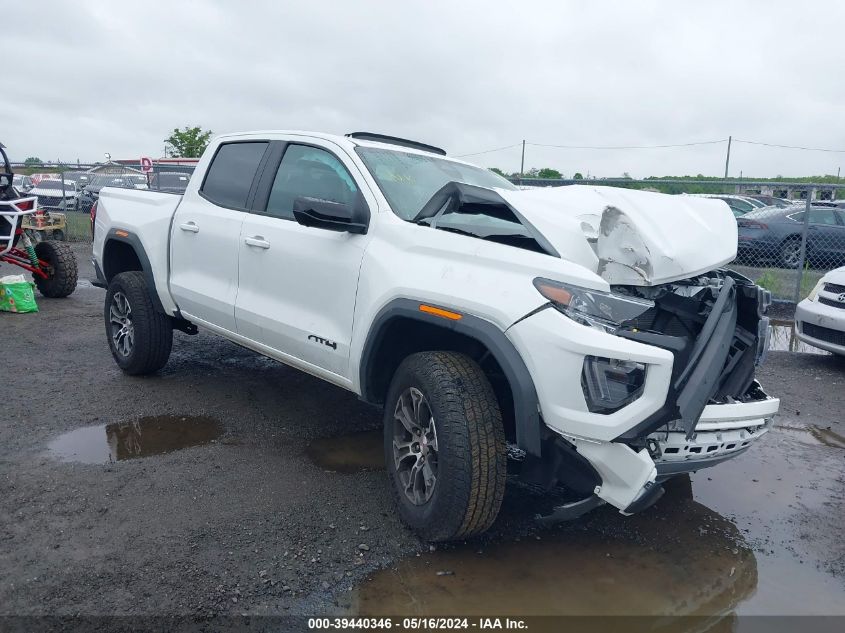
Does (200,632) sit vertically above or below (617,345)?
below

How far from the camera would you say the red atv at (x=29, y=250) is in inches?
326

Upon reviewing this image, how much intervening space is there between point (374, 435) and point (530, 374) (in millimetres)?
2130

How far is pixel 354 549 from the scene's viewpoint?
132 inches

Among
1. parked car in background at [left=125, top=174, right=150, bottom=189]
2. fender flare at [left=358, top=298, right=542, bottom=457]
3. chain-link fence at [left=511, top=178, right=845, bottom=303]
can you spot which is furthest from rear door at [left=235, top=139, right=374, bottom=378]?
parked car in background at [left=125, top=174, right=150, bottom=189]

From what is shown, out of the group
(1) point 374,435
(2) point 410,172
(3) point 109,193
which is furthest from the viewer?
(3) point 109,193

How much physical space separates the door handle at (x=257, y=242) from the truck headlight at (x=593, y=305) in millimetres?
2082

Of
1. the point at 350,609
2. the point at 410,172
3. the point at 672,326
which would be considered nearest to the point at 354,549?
the point at 350,609

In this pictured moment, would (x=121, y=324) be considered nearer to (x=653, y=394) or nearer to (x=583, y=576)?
(x=583, y=576)

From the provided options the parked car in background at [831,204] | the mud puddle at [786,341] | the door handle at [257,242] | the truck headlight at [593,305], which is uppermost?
the parked car in background at [831,204]

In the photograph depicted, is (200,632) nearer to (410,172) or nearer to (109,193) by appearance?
(410,172)

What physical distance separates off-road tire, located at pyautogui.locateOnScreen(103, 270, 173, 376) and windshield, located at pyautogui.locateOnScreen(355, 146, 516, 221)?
2367mm

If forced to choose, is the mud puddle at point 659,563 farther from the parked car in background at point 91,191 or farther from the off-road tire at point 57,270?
the parked car in background at point 91,191

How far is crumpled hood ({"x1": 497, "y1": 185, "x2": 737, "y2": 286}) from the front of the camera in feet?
10.8

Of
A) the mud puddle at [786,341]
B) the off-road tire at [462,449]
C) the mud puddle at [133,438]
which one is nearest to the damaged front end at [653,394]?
the off-road tire at [462,449]
